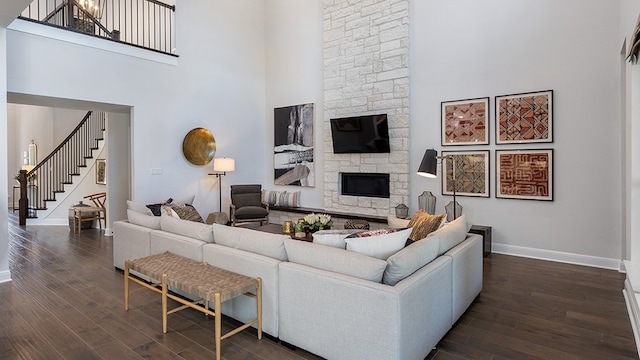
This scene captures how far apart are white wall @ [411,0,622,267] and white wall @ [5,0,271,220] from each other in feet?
13.3

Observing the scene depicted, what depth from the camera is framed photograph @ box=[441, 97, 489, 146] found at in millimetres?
5293

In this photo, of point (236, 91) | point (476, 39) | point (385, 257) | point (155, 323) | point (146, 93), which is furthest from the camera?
point (236, 91)

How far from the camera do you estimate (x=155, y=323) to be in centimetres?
295

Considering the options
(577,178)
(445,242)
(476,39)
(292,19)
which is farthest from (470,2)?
(445,242)

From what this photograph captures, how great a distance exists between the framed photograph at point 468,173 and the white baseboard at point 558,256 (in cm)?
85

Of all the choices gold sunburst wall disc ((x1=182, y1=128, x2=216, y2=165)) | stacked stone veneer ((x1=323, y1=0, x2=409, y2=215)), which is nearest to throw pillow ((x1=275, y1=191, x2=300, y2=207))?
stacked stone veneer ((x1=323, y1=0, x2=409, y2=215))

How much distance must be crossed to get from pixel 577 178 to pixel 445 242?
9.71 feet

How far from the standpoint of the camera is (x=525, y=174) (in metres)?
4.98

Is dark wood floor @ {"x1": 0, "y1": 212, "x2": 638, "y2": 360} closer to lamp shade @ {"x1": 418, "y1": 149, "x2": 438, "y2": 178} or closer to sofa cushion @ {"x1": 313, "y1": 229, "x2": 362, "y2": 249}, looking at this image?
sofa cushion @ {"x1": 313, "y1": 229, "x2": 362, "y2": 249}

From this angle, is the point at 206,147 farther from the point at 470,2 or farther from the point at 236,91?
the point at 470,2

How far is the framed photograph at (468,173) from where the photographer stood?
533 cm

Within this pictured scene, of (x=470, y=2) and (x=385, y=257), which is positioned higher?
(x=470, y=2)

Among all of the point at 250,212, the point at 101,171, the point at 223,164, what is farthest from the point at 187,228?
the point at 101,171

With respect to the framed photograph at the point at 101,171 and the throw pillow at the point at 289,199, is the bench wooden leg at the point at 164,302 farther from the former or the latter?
the framed photograph at the point at 101,171
